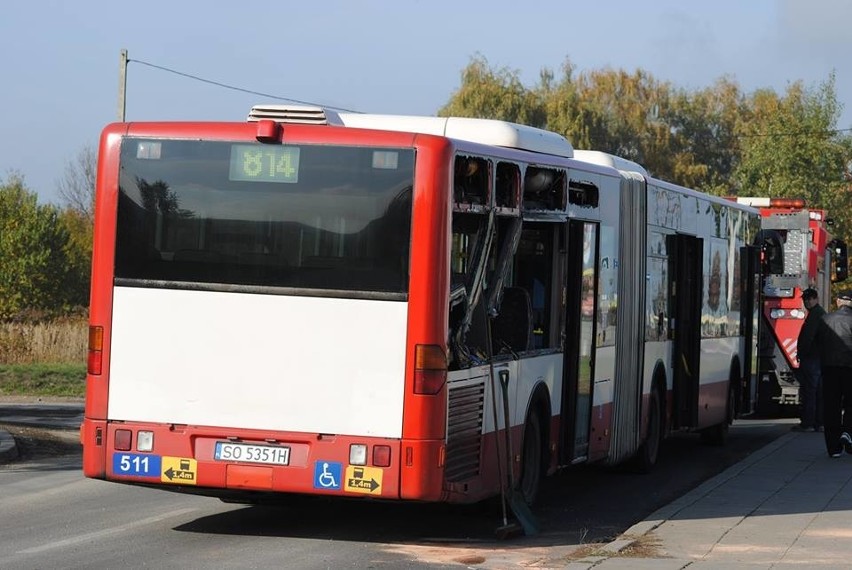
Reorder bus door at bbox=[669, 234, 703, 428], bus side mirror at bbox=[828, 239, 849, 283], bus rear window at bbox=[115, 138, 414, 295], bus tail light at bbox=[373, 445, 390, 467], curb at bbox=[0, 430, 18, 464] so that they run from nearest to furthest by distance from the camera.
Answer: bus tail light at bbox=[373, 445, 390, 467], bus rear window at bbox=[115, 138, 414, 295], curb at bbox=[0, 430, 18, 464], bus door at bbox=[669, 234, 703, 428], bus side mirror at bbox=[828, 239, 849, 283]

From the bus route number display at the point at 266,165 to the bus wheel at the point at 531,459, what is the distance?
3.04m

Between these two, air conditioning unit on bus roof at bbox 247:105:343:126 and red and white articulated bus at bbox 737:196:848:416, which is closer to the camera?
air conditioning unit on bus roof at bbox 247:105:343:126

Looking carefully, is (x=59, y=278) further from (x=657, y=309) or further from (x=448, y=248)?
(x=448, y=248)

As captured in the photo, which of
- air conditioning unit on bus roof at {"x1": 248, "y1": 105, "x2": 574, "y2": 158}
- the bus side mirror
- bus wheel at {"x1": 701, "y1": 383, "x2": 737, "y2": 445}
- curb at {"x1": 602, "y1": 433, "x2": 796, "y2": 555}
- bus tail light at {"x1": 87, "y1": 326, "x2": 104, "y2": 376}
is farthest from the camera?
the bus side mirror

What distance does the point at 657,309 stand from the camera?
1702 centimetres

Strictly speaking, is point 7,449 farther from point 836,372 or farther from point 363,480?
point 836,372

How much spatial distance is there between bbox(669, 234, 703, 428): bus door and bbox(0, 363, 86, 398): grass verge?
48.2 ft

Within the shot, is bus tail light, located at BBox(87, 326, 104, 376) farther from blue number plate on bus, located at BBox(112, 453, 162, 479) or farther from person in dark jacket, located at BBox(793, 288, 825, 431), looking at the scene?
person in dark jacket, located at BBox(793, 288, 825, 431)

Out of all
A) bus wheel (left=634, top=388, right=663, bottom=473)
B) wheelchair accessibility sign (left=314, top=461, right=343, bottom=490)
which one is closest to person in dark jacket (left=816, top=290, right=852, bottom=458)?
bus wheel (left=634, top=388, right=663, bottom=473)

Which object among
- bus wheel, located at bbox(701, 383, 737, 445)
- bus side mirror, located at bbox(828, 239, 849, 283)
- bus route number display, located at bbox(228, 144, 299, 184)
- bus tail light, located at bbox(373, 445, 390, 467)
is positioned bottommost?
bus wheel, located at bbox(701, 383, 737, 445)

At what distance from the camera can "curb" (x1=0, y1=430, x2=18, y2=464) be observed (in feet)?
55.2

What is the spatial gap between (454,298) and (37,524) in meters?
3.56

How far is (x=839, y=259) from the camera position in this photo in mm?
26734

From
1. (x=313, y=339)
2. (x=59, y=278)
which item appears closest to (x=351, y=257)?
(x=313, y=339)
